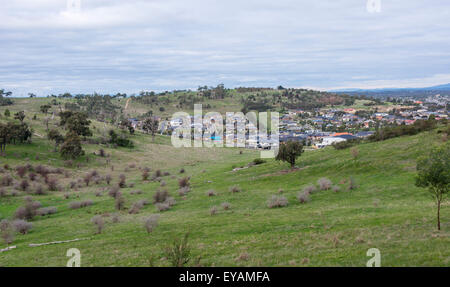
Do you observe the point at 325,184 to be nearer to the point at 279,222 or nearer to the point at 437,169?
the point at 279,222

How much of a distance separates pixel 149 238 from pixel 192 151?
74448 mm

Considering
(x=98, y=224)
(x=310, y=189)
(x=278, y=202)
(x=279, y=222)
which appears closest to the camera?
(x=279, y=222)

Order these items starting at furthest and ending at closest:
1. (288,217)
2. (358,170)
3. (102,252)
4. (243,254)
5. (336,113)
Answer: (336,113) → (358,170) → (288,217) → (102,252) → (243,254)

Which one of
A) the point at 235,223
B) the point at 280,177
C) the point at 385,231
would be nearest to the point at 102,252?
the point at 235,223

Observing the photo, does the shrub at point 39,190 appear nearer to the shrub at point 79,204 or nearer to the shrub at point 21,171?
the shrub at point 21,171

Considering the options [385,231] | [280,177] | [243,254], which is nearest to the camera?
[243,254]

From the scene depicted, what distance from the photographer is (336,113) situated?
625 ft

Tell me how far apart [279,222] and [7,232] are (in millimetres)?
21962

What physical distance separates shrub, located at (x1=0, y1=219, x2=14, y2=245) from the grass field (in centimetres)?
72

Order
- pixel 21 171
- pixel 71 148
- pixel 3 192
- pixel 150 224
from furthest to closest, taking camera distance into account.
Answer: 1. pixel 71 148
2. pixel 21 171
3. pixel 3 192
4. pixel 150 224

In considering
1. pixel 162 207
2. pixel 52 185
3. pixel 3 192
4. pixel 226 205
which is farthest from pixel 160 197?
pixel 52 185

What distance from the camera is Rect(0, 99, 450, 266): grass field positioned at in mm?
16281

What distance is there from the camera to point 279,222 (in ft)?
78.4
